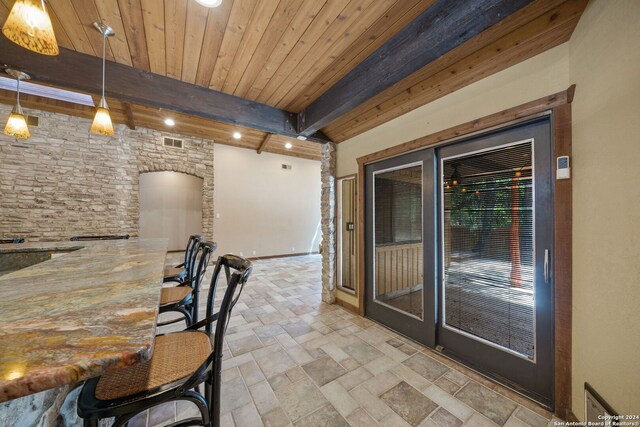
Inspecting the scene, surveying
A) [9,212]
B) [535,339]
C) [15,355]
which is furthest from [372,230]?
[9,212]

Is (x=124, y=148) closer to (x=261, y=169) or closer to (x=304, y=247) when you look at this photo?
(x=261, y=169)

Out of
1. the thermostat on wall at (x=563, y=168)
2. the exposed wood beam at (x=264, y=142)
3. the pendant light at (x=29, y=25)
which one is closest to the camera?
the pendant light at (x=29, y=25)

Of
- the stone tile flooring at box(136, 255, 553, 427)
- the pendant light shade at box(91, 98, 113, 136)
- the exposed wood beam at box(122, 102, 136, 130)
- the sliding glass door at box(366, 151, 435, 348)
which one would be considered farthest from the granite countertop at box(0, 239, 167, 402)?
the exposed wood beam at box(122, 102, 136, 130)

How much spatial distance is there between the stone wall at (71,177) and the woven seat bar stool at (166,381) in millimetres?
5406

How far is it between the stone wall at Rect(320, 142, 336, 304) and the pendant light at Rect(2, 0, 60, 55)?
285 cm

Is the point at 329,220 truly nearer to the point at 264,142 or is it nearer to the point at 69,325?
the point at 69,325

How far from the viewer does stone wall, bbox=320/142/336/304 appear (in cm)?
361

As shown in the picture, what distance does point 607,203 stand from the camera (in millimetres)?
1284

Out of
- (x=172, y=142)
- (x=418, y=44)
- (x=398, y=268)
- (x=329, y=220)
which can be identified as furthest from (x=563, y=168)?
(x=172, y=142)

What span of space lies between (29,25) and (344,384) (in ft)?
9.46

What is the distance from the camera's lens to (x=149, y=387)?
35.3 inches

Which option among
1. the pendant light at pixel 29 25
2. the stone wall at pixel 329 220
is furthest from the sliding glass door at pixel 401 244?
the pendant light at pixel 29 25

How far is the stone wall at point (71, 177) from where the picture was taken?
4371mm

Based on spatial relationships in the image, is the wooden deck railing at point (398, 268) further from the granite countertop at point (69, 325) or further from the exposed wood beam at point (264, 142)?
the exposed wood beam at point (264, 142)
